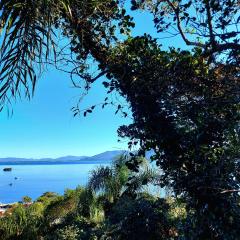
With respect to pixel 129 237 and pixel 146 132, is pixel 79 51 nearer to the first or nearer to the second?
pixel 146 132

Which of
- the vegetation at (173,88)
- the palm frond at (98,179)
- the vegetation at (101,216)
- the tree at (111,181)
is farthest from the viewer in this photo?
the palm frond at (98,179)

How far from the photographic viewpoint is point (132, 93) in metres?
5.14

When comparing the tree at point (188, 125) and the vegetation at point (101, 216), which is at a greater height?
the tree at point (188, 125)

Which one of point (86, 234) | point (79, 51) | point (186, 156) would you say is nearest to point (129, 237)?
point (86, 234)

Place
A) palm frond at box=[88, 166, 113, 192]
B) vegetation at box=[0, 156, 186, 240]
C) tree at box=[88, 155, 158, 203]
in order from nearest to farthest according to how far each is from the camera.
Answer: vegetation at box=[0, 156, 186, 240]
tree at box=[88, 155, 158, 203]
palm frond at box=[88, 166, 113, 192]

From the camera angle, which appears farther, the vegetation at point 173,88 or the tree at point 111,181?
the tree at point 111,181

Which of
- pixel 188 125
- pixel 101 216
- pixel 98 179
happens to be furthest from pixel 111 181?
pixel 188 125

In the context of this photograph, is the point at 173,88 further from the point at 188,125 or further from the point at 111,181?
the point at 111,181

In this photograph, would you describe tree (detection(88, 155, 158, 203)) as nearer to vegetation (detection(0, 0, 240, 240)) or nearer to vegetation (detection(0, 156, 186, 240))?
vegetation (detection(0, 156, 186, 240))

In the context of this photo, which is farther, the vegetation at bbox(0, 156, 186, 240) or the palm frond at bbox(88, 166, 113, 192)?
the palm frond at bbox(88, 166, 113, 192)

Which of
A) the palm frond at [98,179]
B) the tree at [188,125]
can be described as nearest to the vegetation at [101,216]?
the palm frond at [98,179]

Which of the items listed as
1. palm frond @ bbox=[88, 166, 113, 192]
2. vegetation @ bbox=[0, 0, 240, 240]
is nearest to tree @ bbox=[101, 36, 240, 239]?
vegetation @ bbox=[0, 0, 240, 240]

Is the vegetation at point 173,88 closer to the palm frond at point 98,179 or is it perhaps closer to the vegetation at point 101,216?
the vegetation at point 101,216

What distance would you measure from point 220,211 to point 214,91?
1.52 metres
